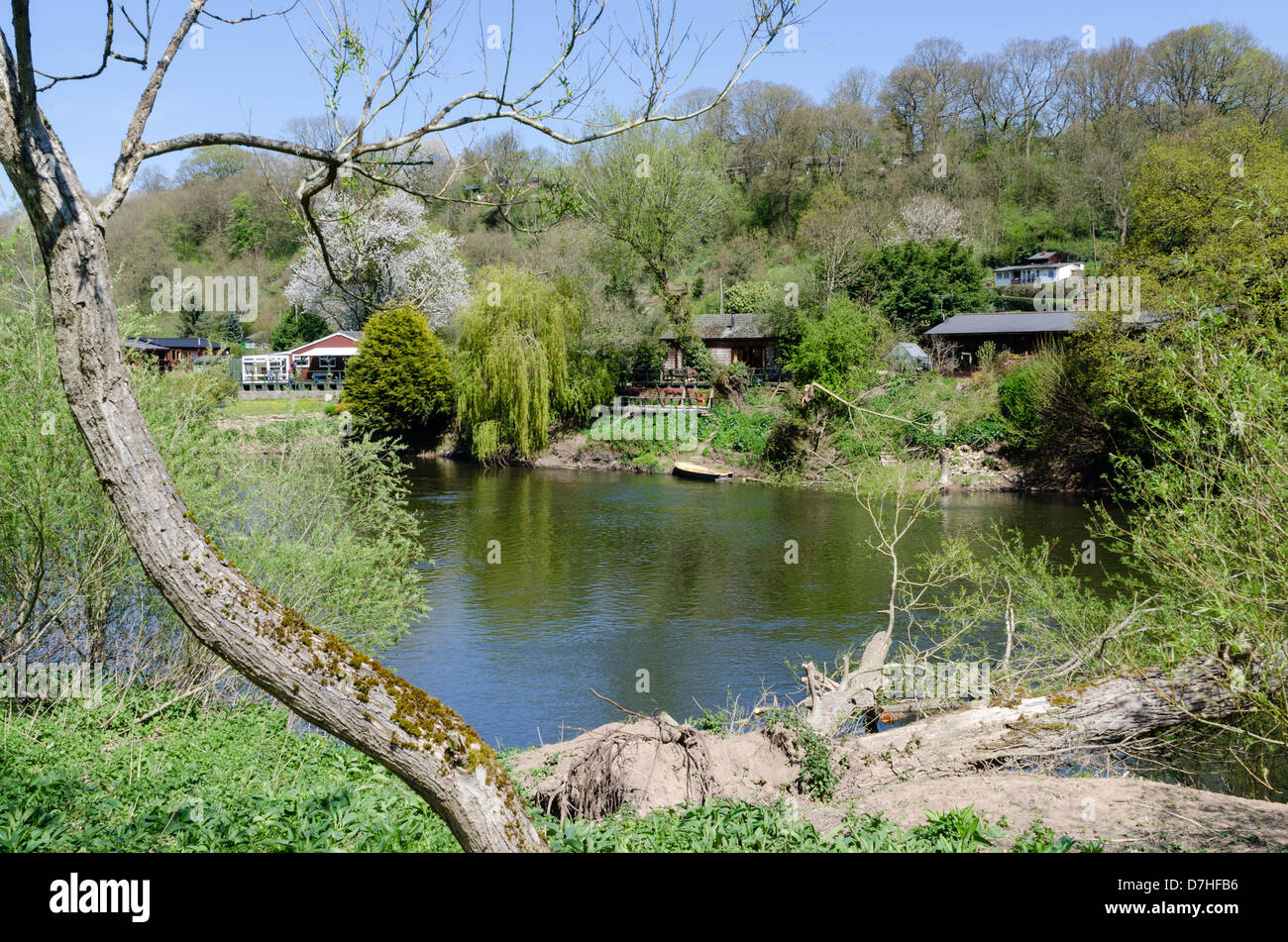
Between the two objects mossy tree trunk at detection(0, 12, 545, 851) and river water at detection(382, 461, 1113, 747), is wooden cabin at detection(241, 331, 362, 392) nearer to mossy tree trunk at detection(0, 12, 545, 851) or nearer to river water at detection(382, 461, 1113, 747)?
river water at detection(382, 461, 1113, 747)

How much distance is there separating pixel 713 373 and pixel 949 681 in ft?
92.4

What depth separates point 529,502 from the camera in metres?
27.4

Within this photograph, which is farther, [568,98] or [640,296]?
[640,296]

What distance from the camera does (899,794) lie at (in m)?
7.51

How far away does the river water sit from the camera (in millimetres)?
12914

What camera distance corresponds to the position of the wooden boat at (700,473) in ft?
105

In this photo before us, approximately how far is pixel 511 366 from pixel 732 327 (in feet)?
44.1

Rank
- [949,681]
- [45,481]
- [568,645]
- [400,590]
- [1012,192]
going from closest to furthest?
[45,481], [949,681], [400,590], [568,645], [1012,192]

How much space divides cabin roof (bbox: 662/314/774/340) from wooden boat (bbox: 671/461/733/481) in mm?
8298

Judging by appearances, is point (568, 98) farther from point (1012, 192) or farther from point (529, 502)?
point (1012, 192)

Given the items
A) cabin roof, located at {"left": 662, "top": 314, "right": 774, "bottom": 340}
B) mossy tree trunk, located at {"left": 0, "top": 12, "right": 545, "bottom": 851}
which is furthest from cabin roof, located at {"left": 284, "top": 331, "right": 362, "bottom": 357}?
mossy tree trunk, located at {"left": 0, "top": 12, "right": 545, "bottom": 851}

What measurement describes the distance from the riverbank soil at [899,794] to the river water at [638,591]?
240 centimetres
